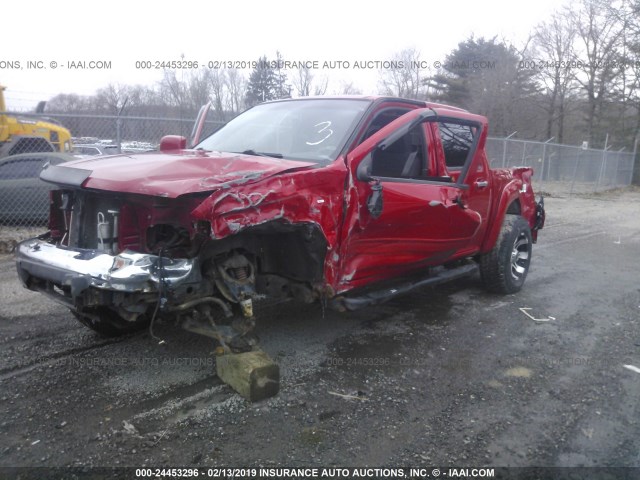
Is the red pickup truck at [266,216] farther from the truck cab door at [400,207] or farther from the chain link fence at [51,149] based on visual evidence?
the chain link fence at [51,149]

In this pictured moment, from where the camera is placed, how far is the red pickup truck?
3.01m

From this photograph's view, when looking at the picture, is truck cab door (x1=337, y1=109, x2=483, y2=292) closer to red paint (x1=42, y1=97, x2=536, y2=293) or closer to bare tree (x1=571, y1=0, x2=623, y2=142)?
red paint (x1=42, y1=97, x2=536, y2=293)

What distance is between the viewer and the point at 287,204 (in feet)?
10.8

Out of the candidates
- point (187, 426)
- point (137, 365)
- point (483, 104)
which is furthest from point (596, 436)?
point (483, 104)

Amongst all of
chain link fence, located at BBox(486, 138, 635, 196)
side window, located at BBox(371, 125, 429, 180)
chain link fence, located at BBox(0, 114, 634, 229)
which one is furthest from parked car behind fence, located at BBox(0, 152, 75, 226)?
chain link fence, located at BBox(486, 138, 635, 196)

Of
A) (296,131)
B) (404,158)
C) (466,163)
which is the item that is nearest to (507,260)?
(466,163)

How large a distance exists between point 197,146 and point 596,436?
3.80 meters

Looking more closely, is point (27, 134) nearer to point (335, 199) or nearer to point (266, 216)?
point (335, 199)

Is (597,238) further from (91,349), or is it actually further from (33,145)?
(33,145)

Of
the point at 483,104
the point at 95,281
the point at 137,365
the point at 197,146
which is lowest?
the point at 137,365

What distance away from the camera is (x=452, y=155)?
196 inches

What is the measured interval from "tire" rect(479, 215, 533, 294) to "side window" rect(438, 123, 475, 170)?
1168 millimetres

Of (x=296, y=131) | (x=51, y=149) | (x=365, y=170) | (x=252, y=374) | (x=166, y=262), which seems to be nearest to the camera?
(x=166, y=262)

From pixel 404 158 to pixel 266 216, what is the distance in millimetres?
1742
